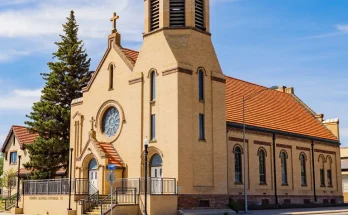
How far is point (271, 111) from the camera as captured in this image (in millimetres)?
44656

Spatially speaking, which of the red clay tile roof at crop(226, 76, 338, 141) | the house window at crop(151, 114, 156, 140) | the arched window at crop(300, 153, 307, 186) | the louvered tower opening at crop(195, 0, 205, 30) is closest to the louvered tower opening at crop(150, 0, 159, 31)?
the louvered tower opening at crop(195, 0, 205, 30)

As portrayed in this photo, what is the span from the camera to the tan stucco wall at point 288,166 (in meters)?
37.0

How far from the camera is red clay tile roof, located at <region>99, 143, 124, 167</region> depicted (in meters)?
33.8

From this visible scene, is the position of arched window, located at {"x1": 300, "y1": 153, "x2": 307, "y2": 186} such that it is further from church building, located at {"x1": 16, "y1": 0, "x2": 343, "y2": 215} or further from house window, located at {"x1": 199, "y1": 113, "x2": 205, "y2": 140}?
house window, located at {"x1": 199, "y1": 113, "x2": 205, "y2": 140}

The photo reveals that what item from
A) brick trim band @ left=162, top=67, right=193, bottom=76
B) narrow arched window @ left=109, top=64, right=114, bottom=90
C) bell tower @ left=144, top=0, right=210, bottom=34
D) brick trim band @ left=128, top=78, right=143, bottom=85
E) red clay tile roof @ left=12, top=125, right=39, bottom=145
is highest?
bell tower @ left=144, top=0, right=210, bottom=34

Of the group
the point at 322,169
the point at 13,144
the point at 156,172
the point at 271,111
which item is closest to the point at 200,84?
the point at 156,172

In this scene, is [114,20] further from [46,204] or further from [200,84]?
[46,204]

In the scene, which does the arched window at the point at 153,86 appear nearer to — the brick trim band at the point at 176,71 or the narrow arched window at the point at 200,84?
the brick trim band at the point at 176,71

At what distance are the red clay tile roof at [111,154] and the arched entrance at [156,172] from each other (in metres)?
2.80

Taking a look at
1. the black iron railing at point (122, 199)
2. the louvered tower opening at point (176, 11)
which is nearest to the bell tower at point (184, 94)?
the louvered tower opening at point (176, 11)

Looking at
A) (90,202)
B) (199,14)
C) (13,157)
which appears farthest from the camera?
(13,157)

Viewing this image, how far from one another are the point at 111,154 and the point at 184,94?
7575 millimetres

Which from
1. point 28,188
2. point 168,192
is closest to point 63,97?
point 28,188

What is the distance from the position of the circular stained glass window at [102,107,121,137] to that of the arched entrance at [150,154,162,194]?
5.11 meters
